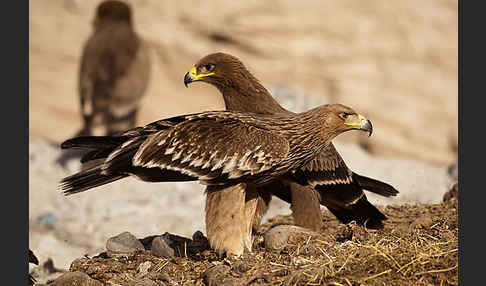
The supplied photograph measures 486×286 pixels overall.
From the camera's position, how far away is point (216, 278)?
477cm

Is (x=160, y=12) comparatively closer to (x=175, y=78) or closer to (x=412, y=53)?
(x=175, y=78)

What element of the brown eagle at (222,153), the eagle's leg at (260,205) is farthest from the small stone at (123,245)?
the eagle's leg at (260,205)

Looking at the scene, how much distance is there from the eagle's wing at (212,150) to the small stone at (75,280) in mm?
707

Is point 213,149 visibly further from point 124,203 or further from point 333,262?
point 124,203

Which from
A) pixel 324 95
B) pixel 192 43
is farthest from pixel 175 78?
pixel 324 95

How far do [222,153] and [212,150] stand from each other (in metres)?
0.07

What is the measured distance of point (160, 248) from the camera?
5.73m

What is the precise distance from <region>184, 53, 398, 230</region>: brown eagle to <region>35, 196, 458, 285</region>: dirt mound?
196mm

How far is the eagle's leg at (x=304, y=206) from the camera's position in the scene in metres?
5.94

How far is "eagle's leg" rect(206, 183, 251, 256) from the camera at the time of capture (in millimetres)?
5250

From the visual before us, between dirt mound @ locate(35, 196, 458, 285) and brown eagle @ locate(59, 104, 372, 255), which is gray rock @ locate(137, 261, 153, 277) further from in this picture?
brown eagle @ locate(59, 104, 372, 255)

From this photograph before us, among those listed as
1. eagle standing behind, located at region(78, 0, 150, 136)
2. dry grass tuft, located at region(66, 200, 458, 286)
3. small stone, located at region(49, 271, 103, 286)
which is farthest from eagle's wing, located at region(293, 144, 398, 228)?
eagle standing behind, located at region(78, 0, 150, 136)

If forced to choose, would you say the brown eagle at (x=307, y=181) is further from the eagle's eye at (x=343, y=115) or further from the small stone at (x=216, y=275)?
the small stone at (x=216, y=275)

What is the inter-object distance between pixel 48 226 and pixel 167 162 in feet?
13.1
